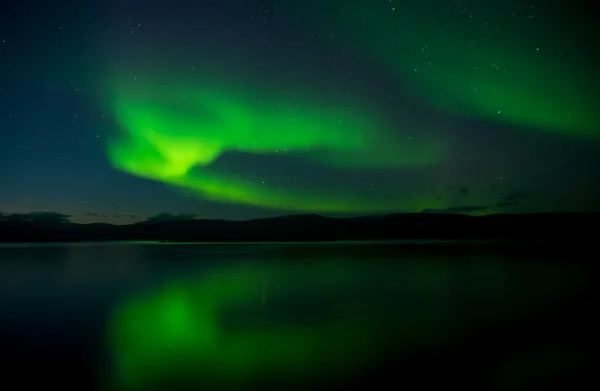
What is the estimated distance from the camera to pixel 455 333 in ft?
32.9

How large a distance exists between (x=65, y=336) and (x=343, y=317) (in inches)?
238

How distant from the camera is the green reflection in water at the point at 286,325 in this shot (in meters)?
7.54

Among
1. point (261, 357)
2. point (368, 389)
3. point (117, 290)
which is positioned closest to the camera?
point (368, 389)

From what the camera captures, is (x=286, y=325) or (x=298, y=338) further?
(x=286, y=325)

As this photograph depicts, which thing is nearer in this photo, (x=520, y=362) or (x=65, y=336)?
(x=520, y=362)

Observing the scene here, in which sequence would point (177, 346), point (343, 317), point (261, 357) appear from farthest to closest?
point (343, 317), point (177, 346), point (261, 357)

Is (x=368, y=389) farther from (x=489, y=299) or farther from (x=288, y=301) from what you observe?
(x=489, y=299)

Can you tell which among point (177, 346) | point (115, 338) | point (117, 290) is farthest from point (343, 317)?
point (117, 290)

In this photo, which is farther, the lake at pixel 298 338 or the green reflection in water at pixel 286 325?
the green reflection in water at pixel 286 325

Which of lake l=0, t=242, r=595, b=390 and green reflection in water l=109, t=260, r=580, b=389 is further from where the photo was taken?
green reflection in water l=109, t=260, r=580, b=389

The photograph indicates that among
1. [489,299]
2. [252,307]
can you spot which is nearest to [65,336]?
[252,307]

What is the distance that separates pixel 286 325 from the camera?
37.2 ft

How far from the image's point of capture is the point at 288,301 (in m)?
15.9

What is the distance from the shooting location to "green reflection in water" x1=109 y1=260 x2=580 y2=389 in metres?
7.54
